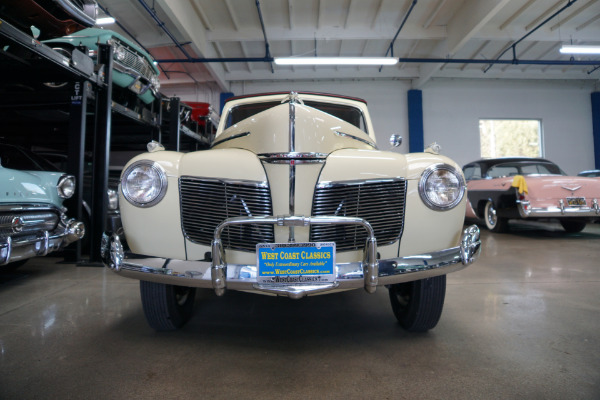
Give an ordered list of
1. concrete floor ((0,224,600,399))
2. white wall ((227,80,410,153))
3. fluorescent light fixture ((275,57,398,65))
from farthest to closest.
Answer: white wall ((227,80,410,153)) < fluorescent light fixture ((275,57,398,65)) < concrete floor ((0,224,600,399))

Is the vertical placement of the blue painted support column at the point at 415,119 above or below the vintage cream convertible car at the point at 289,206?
above

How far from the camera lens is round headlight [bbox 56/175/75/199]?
260cm

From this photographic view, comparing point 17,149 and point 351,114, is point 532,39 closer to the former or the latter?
point 351,114

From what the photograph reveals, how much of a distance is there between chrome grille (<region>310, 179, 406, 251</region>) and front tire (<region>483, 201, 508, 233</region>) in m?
5.01

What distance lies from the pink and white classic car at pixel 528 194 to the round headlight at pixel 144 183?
5.08 meters

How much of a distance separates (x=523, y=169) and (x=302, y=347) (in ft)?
19.6

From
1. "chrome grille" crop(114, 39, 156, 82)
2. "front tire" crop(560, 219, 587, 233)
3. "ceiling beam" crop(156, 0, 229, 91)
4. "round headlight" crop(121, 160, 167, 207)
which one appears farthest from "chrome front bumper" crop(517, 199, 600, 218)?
"ceiling beam" crop(156, 0, 229, 91)

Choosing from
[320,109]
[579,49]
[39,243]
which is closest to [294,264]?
[320,109]

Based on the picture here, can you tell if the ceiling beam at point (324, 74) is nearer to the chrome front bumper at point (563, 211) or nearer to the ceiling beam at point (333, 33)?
the ceiling beam at point (333, 33)

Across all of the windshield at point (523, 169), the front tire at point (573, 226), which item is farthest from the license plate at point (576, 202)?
the front tire at point (573, 226)

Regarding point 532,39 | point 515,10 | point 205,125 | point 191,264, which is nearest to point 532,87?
point 532,39

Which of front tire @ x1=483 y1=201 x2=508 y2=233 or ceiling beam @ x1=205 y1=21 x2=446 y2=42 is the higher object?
ceiling beam @ x1=205 y1=21 x2=446 y2=42

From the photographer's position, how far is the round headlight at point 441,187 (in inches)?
58.8

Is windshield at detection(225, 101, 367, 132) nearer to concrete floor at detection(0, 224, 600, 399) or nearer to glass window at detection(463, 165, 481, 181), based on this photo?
concrete floor at detection(0, 224, 600, 399)
